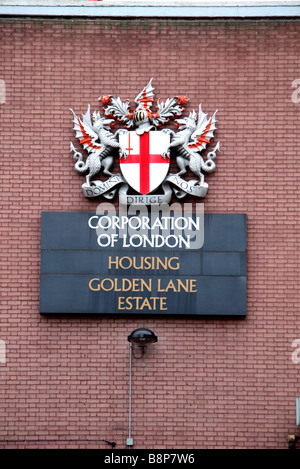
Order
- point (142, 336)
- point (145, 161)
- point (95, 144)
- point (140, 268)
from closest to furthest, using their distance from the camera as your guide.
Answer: point (142, 336)
point (140, 268)
point (145, 161)
point (95, 144)

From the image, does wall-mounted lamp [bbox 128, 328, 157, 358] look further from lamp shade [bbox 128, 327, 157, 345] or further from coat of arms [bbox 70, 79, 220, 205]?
coat of arms [bbox 70, 79, 220, 205]

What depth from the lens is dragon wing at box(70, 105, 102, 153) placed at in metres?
17.2

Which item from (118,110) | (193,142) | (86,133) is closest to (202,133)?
(193,142)

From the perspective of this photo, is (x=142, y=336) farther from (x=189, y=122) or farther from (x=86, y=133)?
(x=189, y=122)

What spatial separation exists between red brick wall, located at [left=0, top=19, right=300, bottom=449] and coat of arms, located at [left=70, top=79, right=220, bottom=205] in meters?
0.23

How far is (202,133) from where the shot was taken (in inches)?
679

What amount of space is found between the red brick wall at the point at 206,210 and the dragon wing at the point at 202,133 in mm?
185

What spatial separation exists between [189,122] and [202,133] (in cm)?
30

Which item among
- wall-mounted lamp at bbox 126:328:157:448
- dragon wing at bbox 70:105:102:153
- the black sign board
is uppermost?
dragon wing at bbox 70:105:102:153

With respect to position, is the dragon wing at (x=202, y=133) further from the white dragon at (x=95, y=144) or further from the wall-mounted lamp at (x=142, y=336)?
the wall-mounted lamp at (x=142, y=336)

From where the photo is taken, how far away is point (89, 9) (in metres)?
17.7

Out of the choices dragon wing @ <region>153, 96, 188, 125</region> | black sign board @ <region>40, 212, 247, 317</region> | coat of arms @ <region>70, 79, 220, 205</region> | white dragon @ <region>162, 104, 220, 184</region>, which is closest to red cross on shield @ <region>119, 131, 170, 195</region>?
coat of arms @ <region>70, 79, 220, 205</region>

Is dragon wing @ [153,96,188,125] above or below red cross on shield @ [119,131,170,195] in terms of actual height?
above

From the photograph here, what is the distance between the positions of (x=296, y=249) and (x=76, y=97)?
185 inches
